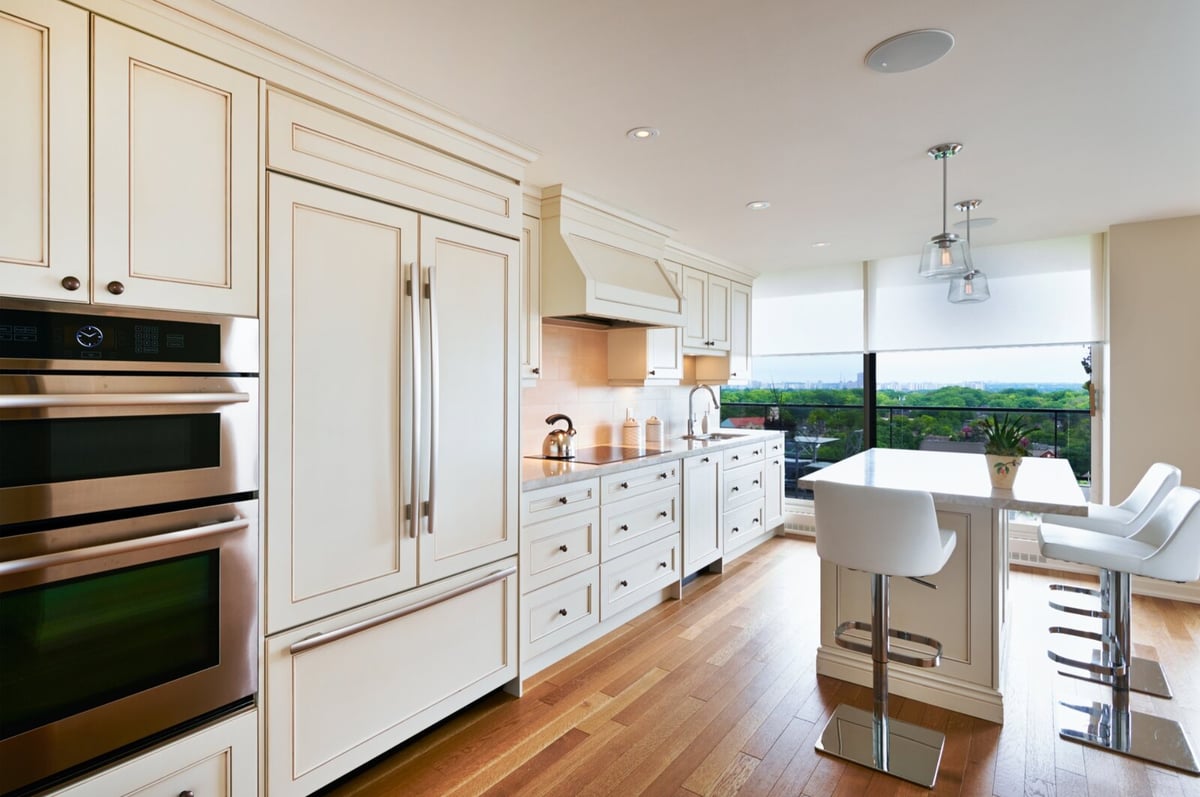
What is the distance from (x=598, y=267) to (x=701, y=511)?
1862 mm

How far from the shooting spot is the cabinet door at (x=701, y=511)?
3.96m

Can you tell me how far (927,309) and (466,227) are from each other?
164 inches

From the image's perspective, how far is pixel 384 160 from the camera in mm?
2125

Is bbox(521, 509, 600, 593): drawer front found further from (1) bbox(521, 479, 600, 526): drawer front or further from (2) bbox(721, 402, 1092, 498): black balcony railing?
(2) bbox(721, 402, 1092, 498): black balcony railing

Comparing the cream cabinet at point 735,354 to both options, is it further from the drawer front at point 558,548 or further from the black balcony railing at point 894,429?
the drawer front at point 558,548

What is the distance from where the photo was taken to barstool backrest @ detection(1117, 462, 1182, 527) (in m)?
2.75

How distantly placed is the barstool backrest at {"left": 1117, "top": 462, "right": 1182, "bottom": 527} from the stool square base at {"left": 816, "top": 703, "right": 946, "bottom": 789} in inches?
61.1

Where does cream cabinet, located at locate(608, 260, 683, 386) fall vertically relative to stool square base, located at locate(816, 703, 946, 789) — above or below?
above

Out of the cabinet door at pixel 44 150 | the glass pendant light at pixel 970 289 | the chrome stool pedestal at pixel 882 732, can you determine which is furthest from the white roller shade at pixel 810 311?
the cabinet door at pixel 44 150

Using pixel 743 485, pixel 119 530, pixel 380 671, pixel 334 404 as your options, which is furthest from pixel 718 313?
pixel 119 530

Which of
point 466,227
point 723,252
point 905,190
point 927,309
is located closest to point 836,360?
point 927,309

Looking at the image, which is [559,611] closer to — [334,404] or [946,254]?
[334,404]

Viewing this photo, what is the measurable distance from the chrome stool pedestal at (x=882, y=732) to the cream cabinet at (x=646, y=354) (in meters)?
2.14

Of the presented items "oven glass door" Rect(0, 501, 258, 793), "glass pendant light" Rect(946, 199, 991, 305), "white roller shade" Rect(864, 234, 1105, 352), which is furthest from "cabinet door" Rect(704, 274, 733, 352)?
"oven glass door" Rect(0, 501, 258, 793)
